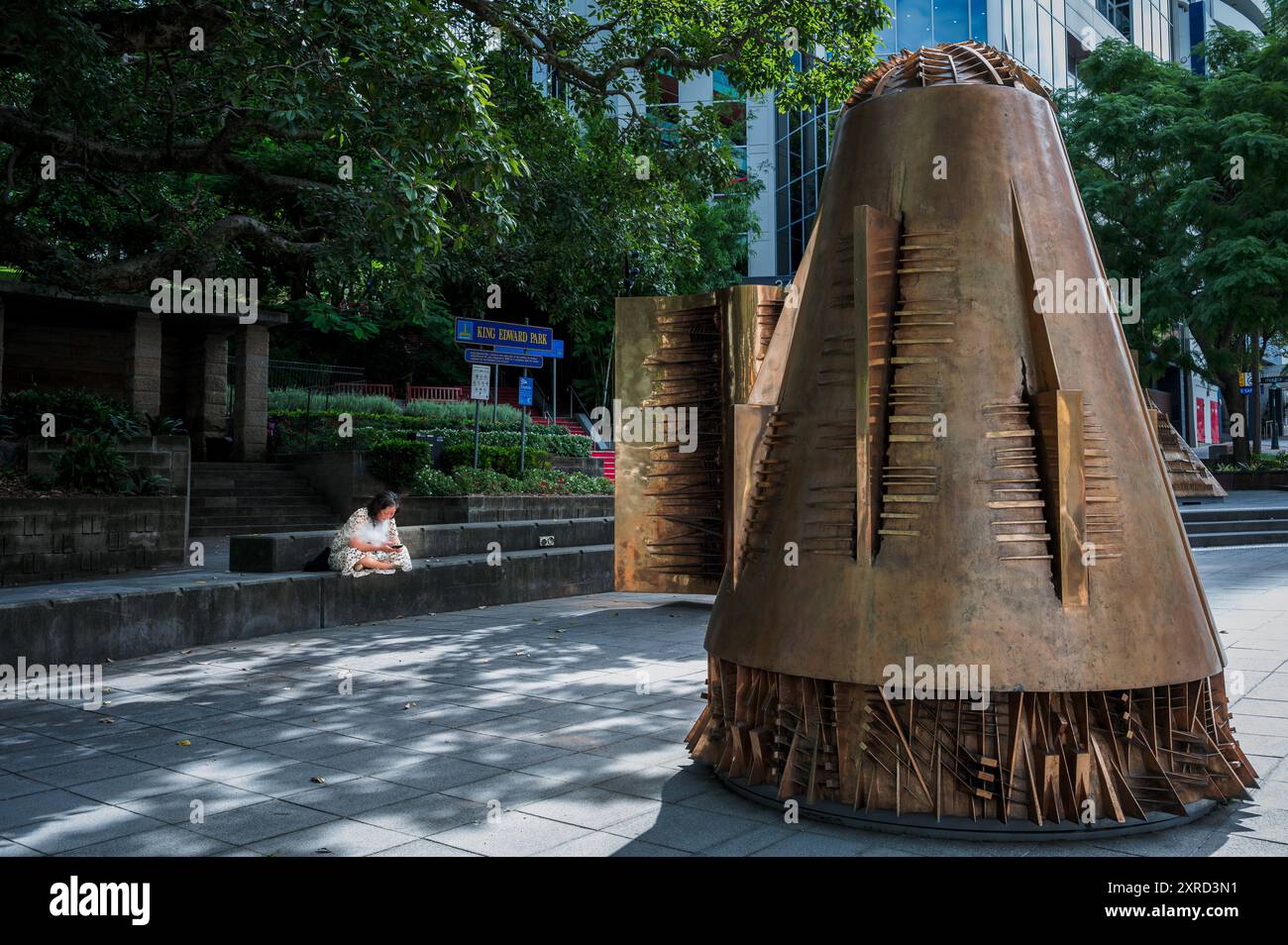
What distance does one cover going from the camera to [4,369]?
786 inches

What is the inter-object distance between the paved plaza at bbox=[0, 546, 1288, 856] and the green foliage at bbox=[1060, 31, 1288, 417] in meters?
16.5

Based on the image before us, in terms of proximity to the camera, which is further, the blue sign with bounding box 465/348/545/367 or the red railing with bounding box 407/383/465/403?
the red railing with bounding box 407/383/465/403

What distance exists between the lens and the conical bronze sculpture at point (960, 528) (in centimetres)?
388

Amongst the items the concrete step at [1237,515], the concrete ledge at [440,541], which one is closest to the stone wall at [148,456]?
the concrete ledge at [440,541]

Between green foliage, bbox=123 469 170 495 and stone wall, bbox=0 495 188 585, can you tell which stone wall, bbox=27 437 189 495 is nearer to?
green foliage, bbox=123 469 170 495

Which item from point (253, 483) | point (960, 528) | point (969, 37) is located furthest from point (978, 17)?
point (960, 528)

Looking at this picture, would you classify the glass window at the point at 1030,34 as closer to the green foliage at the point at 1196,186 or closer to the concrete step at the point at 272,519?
the green foliage at the point at 1196,186

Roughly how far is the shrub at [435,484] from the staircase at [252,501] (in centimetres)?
199

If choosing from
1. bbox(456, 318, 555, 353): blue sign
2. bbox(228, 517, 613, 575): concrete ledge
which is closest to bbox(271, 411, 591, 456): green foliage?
bbox(456, 318, 555, 353): blue sign

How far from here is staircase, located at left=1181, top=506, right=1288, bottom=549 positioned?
1741 cm

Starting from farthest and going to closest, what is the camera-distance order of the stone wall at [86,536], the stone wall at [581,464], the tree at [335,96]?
1. the stone wall at [581,464]
2. the stone wall at [86,536]
3. the tree at [335,96]

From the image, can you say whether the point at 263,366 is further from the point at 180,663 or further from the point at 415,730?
the point at 415,730

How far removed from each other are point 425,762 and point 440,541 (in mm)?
7989
